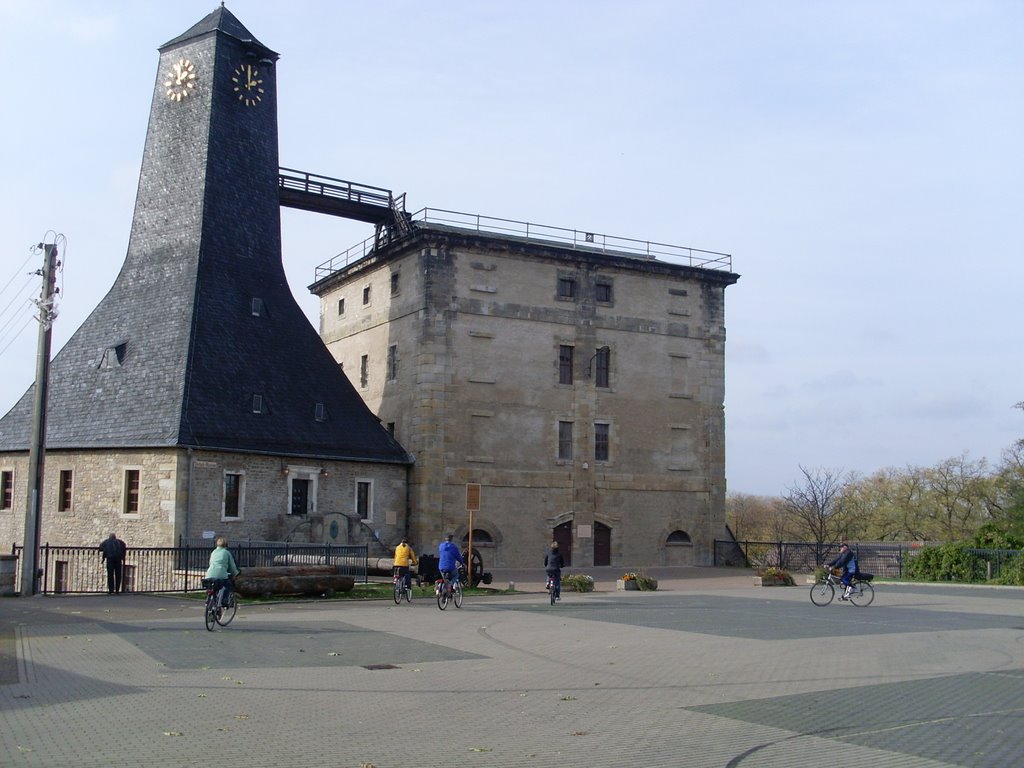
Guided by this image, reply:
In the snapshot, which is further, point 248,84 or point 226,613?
point 248,84

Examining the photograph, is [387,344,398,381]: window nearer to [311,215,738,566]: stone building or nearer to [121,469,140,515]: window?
[311,215,738,566]: stone building

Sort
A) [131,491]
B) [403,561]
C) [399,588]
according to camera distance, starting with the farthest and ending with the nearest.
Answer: [131,491] → [399,588] → [403,561]

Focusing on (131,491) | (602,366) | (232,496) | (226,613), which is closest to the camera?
(226,613)

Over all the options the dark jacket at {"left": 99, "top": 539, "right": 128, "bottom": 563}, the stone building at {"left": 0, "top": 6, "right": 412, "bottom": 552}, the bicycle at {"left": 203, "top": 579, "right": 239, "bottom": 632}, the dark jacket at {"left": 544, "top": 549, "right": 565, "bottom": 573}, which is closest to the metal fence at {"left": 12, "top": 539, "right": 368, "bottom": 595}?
the dark jacket at {"left": 99, "top": 539, "right": 128, "bottom": 563}

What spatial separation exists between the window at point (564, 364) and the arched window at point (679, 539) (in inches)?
325

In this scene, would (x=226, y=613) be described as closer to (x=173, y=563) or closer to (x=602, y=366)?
(x=173, y=563)

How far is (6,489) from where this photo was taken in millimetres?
38125

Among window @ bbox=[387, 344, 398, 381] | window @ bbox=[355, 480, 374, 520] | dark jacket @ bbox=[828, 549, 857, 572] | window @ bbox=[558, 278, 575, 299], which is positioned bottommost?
dark jacket @ bbox=[828, 549, 857, 572]

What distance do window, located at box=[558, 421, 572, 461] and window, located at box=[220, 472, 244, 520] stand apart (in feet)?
46.4

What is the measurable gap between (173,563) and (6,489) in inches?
460

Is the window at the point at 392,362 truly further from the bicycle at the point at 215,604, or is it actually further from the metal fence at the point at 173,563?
the bicycle at the point at 215,604

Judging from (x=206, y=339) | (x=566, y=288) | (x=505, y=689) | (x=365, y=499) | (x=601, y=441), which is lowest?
(x=505, y=689)

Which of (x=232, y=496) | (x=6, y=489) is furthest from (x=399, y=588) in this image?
(x=6, y=489)

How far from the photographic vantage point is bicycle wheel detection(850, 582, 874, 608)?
84.6 feet
